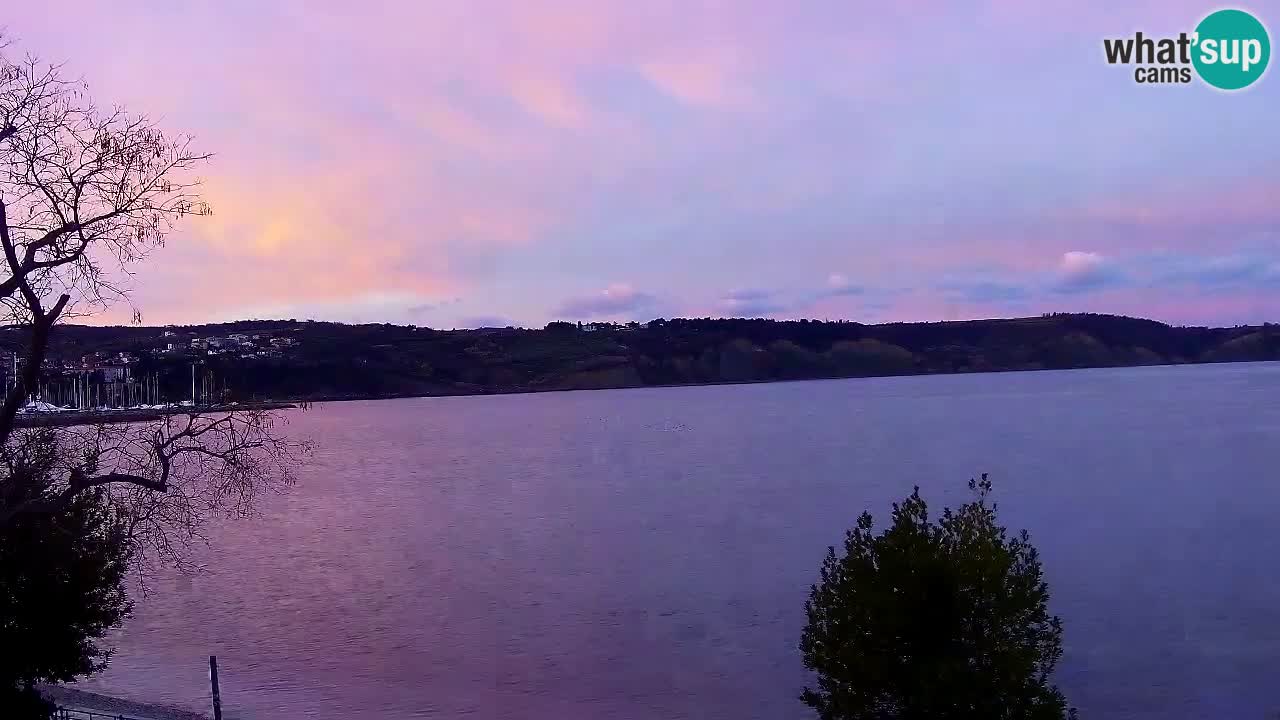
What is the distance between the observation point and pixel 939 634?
1095 centimetres

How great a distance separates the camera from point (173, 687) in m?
22.8

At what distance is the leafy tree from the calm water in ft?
30.7

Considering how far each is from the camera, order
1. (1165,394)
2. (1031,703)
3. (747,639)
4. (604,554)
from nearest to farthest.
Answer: (1031,703)
(747,639)
(604,554)
(1165,394)

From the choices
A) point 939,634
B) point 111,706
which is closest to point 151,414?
point 939,634

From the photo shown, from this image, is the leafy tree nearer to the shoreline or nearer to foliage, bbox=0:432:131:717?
foliage, bbox=0:432:131:717

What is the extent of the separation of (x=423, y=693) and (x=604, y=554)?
15.6 meters

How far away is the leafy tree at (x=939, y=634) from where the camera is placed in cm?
1066

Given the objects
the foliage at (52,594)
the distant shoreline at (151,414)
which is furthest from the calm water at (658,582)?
the distant shoreline at (151,414)

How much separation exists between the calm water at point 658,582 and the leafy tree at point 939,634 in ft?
30.7

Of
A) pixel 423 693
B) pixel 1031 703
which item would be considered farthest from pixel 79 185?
pixel 423 693

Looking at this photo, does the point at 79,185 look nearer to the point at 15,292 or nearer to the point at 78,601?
the point at 15,292

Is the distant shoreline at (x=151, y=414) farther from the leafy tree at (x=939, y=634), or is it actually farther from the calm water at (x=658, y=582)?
the calm water at (x=658, y=582)

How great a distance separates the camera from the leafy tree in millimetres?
10664

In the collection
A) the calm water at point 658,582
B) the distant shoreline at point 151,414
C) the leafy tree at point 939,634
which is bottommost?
the calm water at point 658,582
